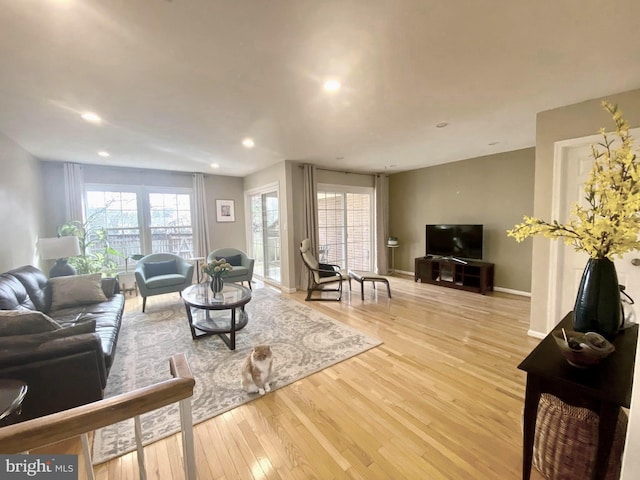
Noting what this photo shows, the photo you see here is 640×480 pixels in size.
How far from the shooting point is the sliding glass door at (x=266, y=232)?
5.63 m

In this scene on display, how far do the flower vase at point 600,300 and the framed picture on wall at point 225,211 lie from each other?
244 inches

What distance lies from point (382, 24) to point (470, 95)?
1.39 meters

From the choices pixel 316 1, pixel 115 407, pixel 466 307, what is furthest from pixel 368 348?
pixel 316 1

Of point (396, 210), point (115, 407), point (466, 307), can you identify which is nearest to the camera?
point (115, 407)

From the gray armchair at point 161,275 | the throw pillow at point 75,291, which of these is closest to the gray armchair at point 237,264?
the gray armchair at point 161,275

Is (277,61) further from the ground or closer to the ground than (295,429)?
further from the ground

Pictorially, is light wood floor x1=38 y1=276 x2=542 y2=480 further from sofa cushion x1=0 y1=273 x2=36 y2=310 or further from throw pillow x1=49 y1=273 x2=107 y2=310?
throw pillow x1=49 y1=273 x2=107 y2=310

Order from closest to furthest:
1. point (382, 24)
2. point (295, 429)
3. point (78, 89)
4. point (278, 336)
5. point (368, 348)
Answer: point (382, 24) < point (295, 429) < point (78, 89) < point (368, 348) < point (278, 336)

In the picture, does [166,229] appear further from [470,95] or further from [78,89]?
[470,95]

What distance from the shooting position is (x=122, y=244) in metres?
5.33

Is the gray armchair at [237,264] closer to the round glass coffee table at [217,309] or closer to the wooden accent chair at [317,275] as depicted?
the wooden accent chair at [317,275]

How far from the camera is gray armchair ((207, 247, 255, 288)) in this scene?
16.1ft

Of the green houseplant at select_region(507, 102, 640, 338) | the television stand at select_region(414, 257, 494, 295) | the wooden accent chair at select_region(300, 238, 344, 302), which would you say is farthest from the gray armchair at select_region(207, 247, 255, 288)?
the green houseplant at select_region(507, 102, 640, 338)

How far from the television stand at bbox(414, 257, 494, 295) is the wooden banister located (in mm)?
5129
